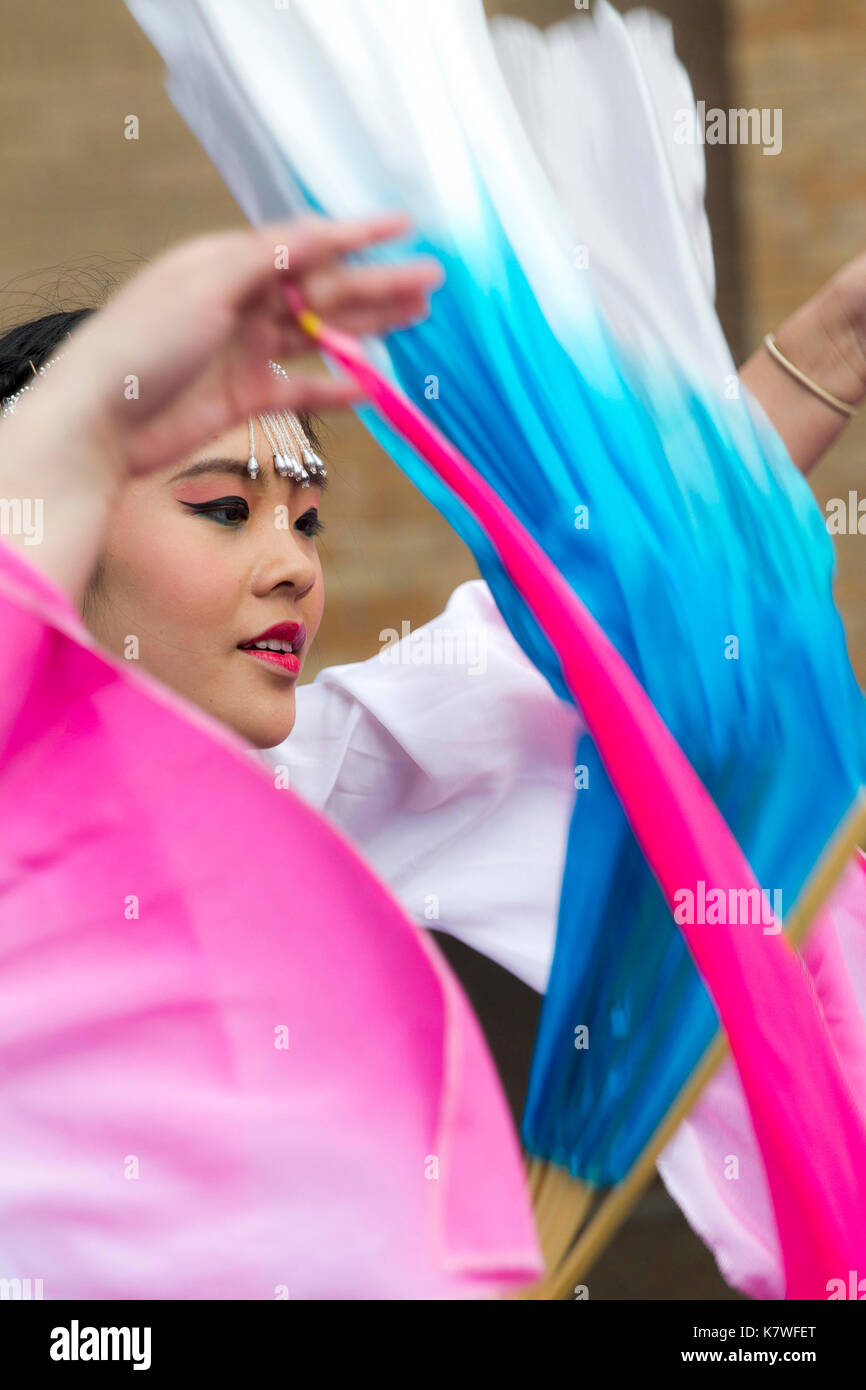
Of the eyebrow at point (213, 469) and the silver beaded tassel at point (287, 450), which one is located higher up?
the silver beaded tassel at point (287, 450)

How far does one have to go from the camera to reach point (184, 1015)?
55 cm

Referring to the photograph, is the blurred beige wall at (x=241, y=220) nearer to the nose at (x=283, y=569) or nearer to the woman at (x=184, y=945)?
the nose at (x=283, y=569)

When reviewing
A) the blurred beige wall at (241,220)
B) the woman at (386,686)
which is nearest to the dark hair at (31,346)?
the woman at (386,686)

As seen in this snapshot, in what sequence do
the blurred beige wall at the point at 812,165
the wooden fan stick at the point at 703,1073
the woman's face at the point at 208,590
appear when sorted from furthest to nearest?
1. the blurred beige wall at the point at 812,165
2. the woman's face at the point at 208,590
3. the wooden fan stick at the point at 703,1073

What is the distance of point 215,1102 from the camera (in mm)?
539

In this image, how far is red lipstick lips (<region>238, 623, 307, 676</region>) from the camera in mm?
851

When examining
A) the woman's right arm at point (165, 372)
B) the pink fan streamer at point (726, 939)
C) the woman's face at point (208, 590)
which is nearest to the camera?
the woman's right arm at point (165, 372)

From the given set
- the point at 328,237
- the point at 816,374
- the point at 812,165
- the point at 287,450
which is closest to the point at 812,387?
the point at 816,374

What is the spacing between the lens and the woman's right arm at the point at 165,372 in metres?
0.50

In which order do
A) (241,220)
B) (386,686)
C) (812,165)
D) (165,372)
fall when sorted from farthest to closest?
(241,220) < (812,165) < (386,686) < (165,372)

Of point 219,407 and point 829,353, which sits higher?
point 829,353

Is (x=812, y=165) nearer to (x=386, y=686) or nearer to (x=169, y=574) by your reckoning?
(x=386, y=686)

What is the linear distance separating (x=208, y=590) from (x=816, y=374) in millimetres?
382
